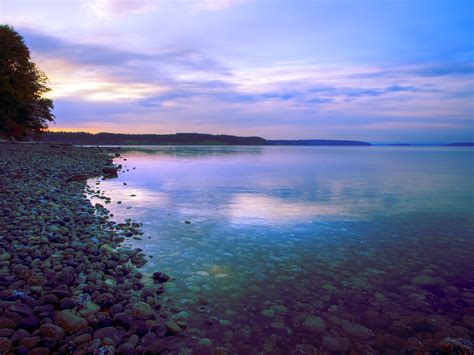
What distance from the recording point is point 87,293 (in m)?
5.84

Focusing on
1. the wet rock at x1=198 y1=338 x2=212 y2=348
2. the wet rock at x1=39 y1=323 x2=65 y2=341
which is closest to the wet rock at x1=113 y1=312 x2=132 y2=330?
the wet rock at x1=39 y1=323 x2=65 y2=341

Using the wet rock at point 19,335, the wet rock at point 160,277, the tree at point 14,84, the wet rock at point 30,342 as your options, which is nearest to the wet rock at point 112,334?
the wet rock at point 30,342

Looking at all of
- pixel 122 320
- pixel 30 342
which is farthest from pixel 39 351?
pixel 122 320

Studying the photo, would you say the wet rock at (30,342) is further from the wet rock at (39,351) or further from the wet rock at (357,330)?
the wet rock at (357,330)

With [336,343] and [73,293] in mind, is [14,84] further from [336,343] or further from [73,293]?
[336,343]

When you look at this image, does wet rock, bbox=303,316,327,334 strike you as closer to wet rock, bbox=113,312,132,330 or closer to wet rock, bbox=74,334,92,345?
wet rock, bbox=113,312,132,330

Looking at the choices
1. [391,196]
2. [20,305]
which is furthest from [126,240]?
[391,196]

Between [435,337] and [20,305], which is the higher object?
[20,305]

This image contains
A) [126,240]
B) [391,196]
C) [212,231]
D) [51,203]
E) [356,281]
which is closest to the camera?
[356,281]

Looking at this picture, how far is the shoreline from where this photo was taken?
4.59 meters

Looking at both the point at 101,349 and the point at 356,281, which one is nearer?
the point at 101,349

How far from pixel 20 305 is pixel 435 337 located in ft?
21.7

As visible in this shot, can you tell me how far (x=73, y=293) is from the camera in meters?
5.77

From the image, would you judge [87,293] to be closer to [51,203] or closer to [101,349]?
[101,349]
